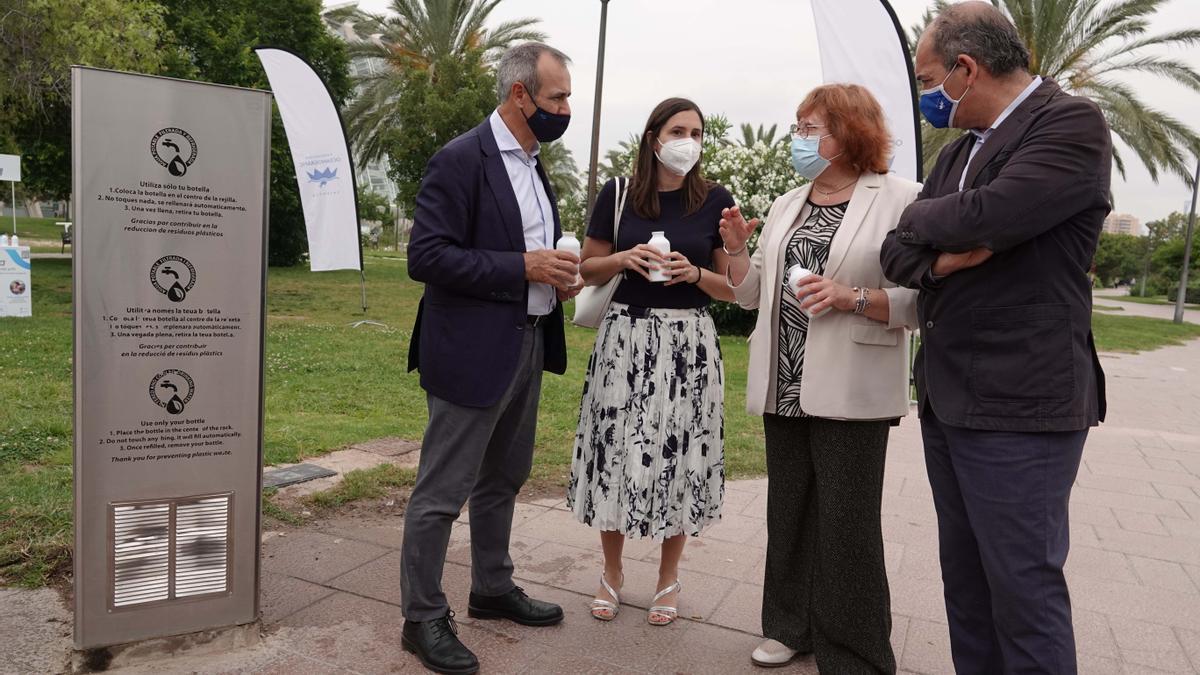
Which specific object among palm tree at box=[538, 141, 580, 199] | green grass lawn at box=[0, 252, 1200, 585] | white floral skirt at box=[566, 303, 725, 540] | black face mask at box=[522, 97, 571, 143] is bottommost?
green grass lawn at box=[0, 252, 1200, 585]

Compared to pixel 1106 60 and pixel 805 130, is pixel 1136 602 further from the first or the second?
pixel 1106 60

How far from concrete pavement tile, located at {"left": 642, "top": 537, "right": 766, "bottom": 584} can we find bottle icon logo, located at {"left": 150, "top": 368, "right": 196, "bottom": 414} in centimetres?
221

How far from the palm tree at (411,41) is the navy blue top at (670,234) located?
2173cm

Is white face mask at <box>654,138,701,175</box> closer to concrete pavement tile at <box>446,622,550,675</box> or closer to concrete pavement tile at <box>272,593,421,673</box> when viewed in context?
concrete pavement tile at <box>446,622,550,675</box>

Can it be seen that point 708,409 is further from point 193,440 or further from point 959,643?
point 193,440

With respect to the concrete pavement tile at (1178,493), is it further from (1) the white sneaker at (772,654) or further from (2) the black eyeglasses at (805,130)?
(2) the black eyeglasses at (805,130)

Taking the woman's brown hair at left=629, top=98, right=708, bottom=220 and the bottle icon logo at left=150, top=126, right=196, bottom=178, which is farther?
the woman's brown hair at left=629, top=98, right=708, bottom=220

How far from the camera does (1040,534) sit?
7.14ft

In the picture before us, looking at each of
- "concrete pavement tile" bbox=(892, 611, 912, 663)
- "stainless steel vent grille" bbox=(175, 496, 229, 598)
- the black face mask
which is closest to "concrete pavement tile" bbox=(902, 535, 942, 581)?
"concrete pavement tile" bbox=(892, 611, 912, 663)

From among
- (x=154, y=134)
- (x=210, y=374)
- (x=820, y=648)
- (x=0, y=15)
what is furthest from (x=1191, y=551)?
(x=0, y=15)

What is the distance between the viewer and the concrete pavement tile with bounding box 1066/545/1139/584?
422cm

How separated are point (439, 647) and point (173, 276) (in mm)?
1495

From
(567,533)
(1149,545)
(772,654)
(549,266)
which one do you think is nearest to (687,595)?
(772,654)

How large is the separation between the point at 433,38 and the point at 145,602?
935 inches
